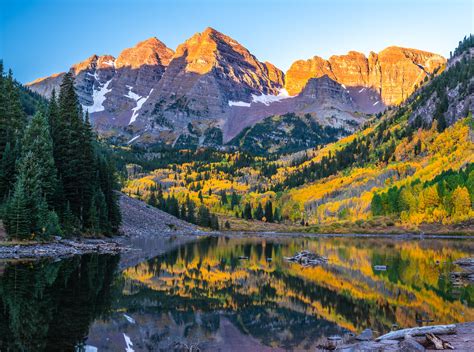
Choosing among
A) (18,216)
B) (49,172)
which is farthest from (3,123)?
(18,216)

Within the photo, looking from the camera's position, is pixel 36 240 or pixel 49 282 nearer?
pixel 49 282

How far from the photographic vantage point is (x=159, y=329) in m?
25.7

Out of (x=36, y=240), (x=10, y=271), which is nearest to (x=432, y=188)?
(x=36, y=240)

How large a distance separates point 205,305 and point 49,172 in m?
44.7

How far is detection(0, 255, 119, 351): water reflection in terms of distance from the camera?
21.5 m

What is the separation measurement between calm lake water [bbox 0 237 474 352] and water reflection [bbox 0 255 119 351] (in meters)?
0.05

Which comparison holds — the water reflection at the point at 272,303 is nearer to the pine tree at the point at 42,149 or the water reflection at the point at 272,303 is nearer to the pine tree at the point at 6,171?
the pine tree at the point at 42,149

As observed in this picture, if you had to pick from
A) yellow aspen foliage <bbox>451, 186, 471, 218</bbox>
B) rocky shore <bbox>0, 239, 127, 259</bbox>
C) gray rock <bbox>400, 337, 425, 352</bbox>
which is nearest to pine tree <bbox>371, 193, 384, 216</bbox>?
yellow aspen foliage <bbox>451, 186, 471, 218</bbox>

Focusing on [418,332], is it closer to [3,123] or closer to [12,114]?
[3,123]

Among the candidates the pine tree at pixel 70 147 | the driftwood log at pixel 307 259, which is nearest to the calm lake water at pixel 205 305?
the driftwood log at pixel 307 259

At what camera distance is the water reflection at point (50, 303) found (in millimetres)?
21484

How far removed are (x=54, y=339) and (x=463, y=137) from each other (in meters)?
191

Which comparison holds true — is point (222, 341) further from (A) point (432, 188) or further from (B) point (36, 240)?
(A) point (432, 188)

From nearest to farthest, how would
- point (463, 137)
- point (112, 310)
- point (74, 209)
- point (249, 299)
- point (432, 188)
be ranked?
point (112, 310) → point (249, 299) → point (74, 209) → point (432, 188) → point (463, 137)
